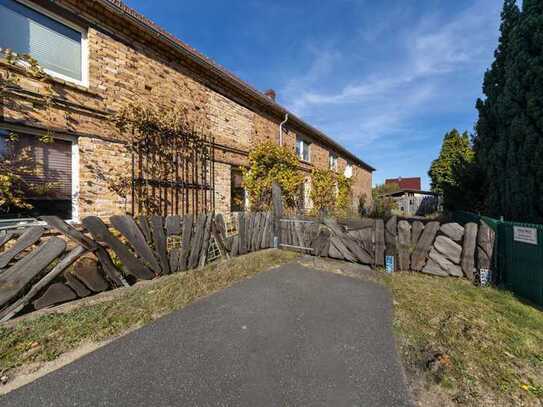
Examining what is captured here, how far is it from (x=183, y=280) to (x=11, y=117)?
415 centimetres

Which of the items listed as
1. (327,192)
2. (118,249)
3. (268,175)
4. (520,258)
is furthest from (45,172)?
(327,192)

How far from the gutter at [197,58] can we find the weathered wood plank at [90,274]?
5.34 metres

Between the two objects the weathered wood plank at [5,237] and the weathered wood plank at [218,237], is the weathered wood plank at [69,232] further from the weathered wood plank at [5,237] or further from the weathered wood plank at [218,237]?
the weathered wood plank at [218,237]

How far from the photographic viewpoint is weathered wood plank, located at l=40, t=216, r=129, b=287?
3.41 metres

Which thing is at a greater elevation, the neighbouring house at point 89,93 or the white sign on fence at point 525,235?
the neighbouring house at point 89,93

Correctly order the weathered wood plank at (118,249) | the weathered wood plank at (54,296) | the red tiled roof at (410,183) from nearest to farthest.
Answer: the weathered wood plank at (54,296) < the weathered wood plank at (118,249) < the red tiled roof at (410,183)

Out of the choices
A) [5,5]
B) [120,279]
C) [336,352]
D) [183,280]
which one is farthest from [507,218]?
[5,5]

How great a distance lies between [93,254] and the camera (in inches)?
151

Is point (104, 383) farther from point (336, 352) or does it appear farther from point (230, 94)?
point (230, 94)

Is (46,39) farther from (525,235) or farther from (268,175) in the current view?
(525,235)

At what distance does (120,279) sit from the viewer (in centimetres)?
404

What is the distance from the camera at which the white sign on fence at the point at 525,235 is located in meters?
3.65

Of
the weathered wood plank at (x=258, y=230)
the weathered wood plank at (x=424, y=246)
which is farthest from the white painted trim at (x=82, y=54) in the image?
the weathered wood plank at (x=424, y=246)

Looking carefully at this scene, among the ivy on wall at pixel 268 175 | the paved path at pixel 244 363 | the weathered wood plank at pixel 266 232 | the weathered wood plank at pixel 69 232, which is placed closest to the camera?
the paved path at pixel 244 363
